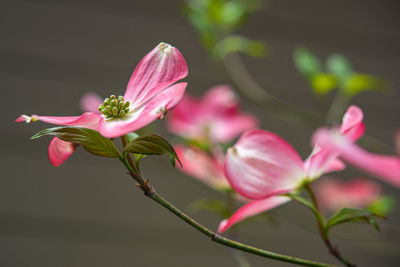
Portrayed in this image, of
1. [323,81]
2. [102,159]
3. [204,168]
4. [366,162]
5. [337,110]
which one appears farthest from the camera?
[102,159]

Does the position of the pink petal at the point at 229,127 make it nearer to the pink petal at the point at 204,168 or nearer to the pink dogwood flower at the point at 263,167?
the pink petal at the point at 204,168

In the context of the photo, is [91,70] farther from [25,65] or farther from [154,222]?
[154,222]

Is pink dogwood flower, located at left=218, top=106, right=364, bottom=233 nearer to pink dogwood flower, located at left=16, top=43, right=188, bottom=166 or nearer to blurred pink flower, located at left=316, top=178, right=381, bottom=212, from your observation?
pink dogwood flower, located at left=16, top=43, right=188, bottom=166

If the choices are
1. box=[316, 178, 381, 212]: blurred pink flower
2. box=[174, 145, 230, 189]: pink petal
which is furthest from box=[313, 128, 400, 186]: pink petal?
box=[316, 178, 381, 212]: blurred pink flower

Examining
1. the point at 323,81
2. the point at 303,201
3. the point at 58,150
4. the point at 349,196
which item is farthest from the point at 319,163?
the point at 349,196

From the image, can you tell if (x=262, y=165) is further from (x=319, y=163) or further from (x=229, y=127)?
(x=229, y=127)

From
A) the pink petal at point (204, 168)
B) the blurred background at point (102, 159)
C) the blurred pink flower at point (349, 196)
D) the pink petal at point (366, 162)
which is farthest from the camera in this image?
the blurred background at point (102, 159)

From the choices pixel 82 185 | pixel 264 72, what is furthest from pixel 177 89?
pixel 264 72

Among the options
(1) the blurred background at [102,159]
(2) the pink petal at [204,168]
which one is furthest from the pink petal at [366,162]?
(1) the blurred background at [102,159]
